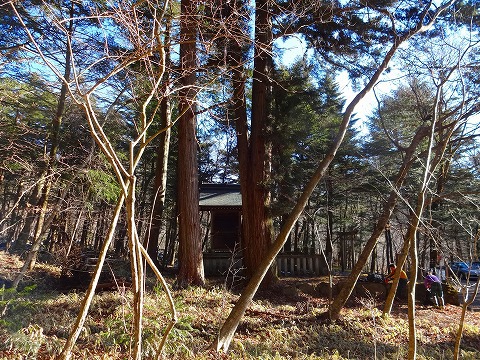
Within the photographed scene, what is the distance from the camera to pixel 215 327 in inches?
311

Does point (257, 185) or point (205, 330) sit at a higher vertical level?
point (257, 185)

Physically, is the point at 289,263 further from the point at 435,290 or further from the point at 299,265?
the point at 435,290

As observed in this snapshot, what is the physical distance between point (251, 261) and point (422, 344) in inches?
209

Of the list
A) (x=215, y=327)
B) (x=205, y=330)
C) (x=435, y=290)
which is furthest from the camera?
(x=435, y=290)

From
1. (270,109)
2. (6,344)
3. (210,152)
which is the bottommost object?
(6,344)

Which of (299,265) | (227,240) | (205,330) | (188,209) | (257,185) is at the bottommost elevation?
(205,330)

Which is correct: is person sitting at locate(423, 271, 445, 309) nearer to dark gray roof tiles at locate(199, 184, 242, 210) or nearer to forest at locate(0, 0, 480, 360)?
forest at locate(0, 0, 480, 360)

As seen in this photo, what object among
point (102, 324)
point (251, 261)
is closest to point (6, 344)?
point (102, 324)

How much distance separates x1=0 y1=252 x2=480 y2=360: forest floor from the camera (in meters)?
5.53

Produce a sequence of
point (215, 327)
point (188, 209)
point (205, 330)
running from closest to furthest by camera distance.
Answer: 1. point (205, 330)
2. point (215, 327)
3. point (188, 209)

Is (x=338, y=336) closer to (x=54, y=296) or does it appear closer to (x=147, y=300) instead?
(x=147, y=300)

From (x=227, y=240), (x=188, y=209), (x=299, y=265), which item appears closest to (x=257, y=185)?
(x=188, y=209)

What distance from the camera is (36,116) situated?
14.9m

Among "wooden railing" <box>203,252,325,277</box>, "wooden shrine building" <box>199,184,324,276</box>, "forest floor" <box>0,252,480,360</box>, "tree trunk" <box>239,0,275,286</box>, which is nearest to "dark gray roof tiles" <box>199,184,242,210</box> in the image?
"wooden shrine building" <box>199,184,324,276</box>
